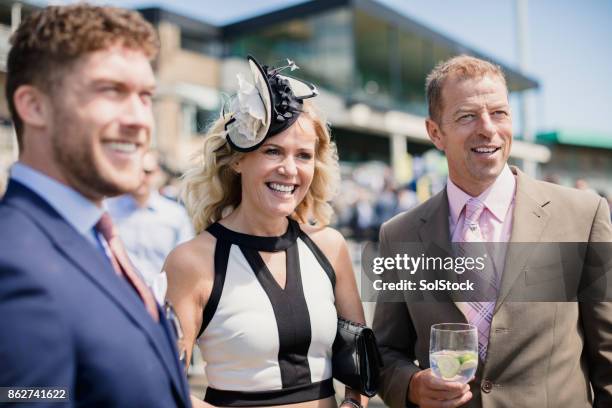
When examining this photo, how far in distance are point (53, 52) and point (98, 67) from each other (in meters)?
0.10

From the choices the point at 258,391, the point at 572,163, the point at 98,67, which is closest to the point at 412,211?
the point at 258,391

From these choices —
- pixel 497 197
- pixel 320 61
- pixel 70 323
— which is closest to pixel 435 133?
pixel 497 197

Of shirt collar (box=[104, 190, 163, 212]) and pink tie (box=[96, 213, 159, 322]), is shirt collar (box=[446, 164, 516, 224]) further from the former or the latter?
shirt collar (box=[104, 190, 163, 212])

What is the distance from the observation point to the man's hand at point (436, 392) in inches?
78.2

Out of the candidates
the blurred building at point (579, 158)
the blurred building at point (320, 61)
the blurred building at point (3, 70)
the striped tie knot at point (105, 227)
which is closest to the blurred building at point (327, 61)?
the blurred building at point (320, 61)

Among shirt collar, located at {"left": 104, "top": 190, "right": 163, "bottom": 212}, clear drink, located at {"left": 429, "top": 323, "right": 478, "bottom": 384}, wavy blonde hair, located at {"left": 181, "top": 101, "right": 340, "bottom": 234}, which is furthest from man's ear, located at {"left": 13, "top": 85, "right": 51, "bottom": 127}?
shirt collar, located at {"left": 104, "top": 190, "right": 163, "bottom": 212}

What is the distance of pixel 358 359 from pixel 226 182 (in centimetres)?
105

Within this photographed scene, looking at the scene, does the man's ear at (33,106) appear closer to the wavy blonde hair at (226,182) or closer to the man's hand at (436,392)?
the wavy blonde hair at (226,182)

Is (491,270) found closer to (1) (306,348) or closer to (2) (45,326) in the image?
(1) (306,348)

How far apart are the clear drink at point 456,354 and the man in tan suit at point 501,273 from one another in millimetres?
53

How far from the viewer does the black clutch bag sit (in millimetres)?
2355

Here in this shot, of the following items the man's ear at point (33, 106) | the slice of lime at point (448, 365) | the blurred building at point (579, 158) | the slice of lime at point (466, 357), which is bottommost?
the slice of lime at point (448, 365)

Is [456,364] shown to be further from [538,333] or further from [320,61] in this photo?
[320,61]

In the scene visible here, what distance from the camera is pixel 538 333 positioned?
224cm
